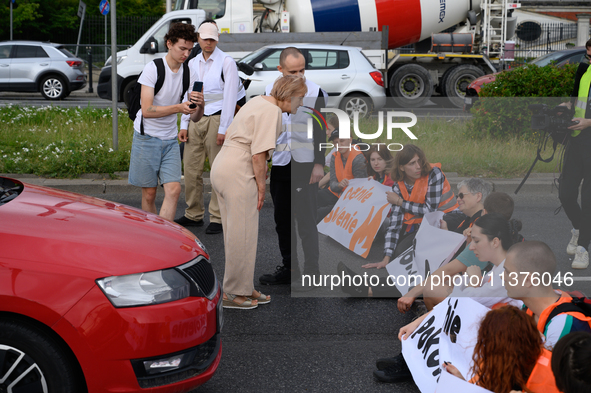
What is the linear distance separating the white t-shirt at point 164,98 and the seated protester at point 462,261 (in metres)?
2.53

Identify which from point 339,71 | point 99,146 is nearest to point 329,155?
point 99,146

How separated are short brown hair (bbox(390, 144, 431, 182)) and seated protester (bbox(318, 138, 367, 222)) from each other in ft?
0.74

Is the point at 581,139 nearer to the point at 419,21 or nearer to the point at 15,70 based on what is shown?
the point at 419,21

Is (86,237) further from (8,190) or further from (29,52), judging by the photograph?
(29,52)

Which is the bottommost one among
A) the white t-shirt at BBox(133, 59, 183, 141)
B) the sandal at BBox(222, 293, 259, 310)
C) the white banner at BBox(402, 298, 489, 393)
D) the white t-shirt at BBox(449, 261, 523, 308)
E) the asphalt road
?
the asphalt road

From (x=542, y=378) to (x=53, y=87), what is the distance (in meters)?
19.9

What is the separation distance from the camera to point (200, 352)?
2863 millimetres

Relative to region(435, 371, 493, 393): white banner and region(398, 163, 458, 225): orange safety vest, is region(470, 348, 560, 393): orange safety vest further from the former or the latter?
region(398, 163, 458, 225): orange safety vest

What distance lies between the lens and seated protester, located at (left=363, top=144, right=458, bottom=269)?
400 cm

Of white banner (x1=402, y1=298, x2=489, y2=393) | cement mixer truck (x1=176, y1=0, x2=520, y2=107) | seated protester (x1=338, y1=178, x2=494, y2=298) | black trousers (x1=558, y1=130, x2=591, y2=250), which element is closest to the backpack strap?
seated protester (x1=338, y1=178, x2=494, y2=298)

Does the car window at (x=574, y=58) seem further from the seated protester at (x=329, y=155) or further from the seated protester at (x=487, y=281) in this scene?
the seated protester at (x=487, y=281)

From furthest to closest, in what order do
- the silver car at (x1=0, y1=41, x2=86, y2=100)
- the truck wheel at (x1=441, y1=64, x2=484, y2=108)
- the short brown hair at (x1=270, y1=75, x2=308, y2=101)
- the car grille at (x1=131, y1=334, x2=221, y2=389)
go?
the silver car at (x1=0, y1=41, x2=86, y2=100)
the truck wheel at (x1=441, y1=64, x2=484, y2=108)
the short brown hair at (x1=270, y1=75, x2=308, y2=101)
the car grille at (x1=131, y1=334, x2=221, y2=389)

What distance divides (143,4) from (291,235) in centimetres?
3392

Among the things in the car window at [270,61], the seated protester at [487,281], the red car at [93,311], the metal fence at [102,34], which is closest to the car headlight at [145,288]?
the red car at [93,311]
